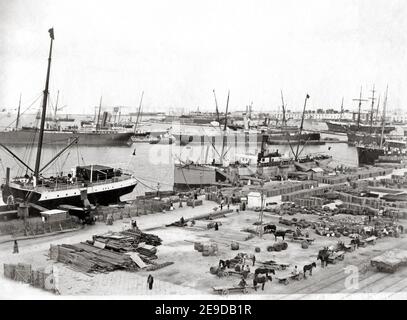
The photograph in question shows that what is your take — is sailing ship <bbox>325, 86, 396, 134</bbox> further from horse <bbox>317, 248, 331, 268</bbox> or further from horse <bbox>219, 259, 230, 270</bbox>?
horse <bbox>219, 259, 230, 270</bbox>

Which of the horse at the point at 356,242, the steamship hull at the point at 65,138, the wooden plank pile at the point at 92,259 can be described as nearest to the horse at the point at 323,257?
the horse at the point at 356,242

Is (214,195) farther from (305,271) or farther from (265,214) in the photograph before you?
(305,271)

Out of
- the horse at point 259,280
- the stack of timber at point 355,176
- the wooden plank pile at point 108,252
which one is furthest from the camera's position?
the stack of timber at point 355,176

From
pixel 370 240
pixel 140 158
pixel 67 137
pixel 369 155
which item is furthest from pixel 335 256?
pixel 67 137

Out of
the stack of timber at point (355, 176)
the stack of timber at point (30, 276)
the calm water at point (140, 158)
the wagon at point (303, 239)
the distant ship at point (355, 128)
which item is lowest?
the calm water at point (140, 158)

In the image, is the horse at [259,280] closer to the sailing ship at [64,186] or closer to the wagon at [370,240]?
the wagon at [370,240]

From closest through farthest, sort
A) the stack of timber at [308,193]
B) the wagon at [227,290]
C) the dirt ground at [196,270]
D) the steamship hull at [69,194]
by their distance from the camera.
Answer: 1. the wagon at [227,290]
2. the dirt ground at [196,270]
3. the steamship hull at [69,194]
4. the stack of timber at [308,193]

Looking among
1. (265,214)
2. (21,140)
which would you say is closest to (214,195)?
(265,214)

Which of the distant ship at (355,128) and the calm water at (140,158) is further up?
the distant ship at (355,128)
